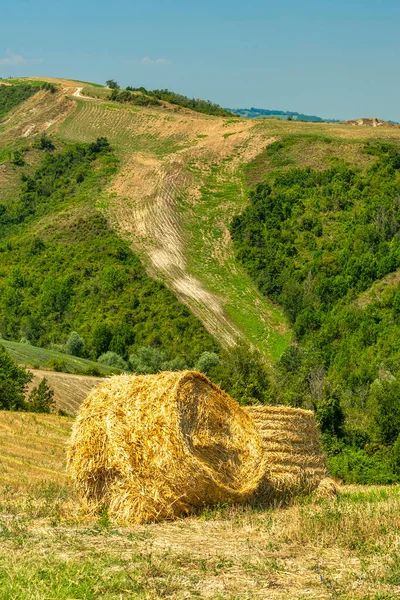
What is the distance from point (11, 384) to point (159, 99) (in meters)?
89.1

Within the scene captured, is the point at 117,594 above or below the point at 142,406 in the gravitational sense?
below

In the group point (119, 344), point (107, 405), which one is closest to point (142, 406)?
point (107, 405)

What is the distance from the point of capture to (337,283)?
64.1 metres

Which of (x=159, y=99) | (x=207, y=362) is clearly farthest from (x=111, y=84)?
(x=207, y=362)

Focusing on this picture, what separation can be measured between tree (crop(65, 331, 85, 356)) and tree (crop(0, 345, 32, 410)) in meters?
23.9

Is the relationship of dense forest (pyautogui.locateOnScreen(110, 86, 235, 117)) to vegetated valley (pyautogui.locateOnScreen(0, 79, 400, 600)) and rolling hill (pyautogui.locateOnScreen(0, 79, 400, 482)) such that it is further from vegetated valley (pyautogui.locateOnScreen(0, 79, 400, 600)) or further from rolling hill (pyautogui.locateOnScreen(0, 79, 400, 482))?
rolling hill (pyautogui.locateOnScreen(0, 79, 400, 482))

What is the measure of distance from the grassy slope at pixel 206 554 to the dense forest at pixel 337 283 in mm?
19477

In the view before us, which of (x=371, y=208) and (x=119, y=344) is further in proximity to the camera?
(x=371, y=208)

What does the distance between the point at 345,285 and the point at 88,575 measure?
57386 mm

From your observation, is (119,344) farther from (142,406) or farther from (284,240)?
(142,406)

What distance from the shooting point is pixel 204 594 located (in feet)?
24.2

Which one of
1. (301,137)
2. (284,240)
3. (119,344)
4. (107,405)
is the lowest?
(119,344)

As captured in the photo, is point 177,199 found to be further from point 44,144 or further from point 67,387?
point 67,387

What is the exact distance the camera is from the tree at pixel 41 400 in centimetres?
2931
